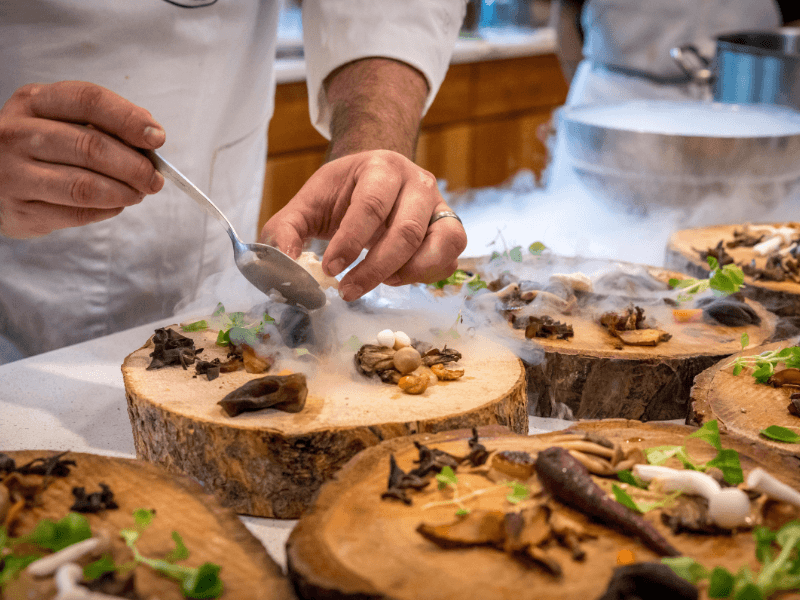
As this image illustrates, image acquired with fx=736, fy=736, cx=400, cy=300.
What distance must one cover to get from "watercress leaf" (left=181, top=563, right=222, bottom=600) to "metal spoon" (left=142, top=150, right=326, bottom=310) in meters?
0.67

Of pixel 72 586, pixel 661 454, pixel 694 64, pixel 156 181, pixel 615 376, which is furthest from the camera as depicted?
pixel 694 64

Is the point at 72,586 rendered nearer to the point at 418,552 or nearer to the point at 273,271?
the point at 418,552

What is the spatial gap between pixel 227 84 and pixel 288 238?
2.42 feet

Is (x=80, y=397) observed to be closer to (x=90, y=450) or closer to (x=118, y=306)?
(x=90, y=450)

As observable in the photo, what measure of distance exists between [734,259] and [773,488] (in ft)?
4.10

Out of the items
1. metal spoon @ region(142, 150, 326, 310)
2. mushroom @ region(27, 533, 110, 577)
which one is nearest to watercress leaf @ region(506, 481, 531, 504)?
mushroom @ region(27, 533, 110, 577)

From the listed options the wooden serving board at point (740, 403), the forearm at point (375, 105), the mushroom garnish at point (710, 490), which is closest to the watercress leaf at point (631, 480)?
the mushroom garnish at point (710, 490)

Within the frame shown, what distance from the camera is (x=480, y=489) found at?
93 centimetres

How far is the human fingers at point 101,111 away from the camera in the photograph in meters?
1.13

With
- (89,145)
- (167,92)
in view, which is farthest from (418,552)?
(167,92)

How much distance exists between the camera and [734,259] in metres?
1.99

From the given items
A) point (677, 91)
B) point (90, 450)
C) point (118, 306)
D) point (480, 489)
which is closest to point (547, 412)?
point (480, 489)

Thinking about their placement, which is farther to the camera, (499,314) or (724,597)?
(499,314)

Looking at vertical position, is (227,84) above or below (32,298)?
above
